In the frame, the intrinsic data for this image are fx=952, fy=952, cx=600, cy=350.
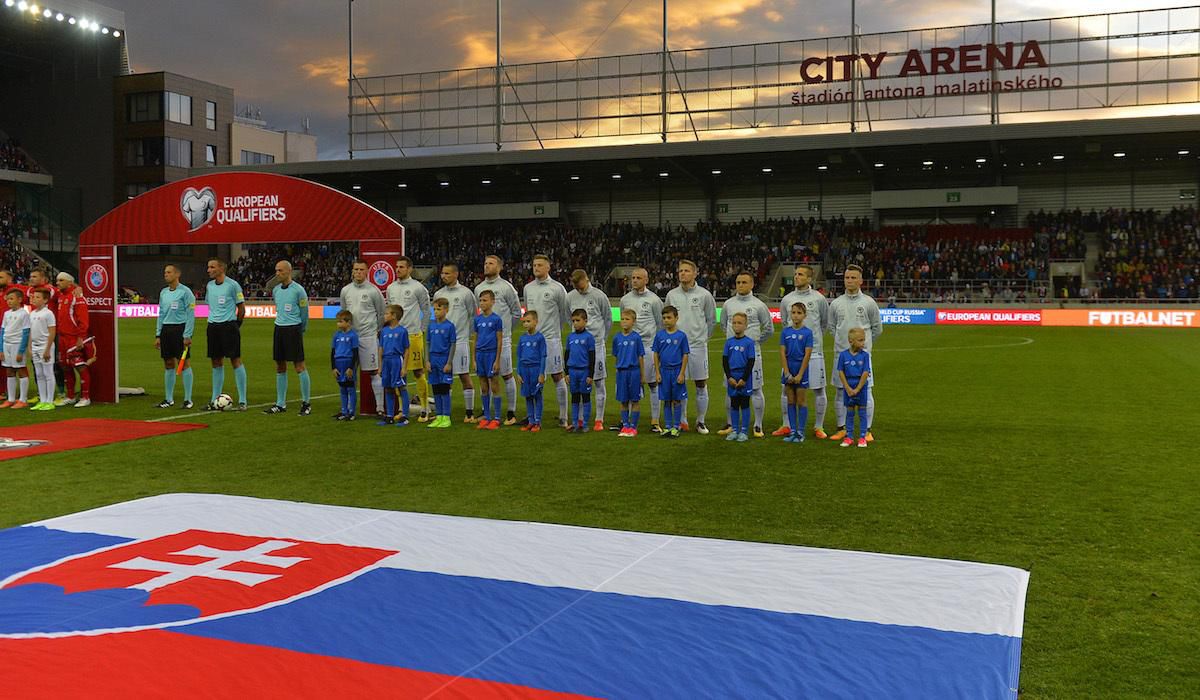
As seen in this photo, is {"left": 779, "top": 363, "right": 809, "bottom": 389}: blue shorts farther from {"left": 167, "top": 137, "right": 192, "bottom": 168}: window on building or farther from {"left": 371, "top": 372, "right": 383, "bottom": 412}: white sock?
{"left": 167, "top": 137, "right": 192, "bottom": 168}: window on building

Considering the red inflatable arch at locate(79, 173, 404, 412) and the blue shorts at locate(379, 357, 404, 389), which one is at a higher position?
the red inflatable arch at locate(79, 173, 404, 412)

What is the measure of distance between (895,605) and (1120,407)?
1082 cm

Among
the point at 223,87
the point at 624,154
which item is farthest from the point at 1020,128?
the point at 223,87

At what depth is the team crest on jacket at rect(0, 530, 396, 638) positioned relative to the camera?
194 inches

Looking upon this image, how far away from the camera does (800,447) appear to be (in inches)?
421

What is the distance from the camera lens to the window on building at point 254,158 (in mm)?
66750

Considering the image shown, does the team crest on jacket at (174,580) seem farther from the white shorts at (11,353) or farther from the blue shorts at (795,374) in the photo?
the white shorts at (11,353)

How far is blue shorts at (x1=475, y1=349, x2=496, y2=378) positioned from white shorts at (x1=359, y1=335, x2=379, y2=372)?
66.7 inches

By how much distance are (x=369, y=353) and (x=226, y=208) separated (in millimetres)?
3838

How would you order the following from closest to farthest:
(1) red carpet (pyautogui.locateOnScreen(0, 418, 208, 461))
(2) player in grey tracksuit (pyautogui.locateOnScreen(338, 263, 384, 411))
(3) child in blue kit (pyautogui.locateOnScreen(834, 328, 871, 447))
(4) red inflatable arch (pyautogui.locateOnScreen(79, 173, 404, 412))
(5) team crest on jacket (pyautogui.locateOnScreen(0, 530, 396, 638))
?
(5) team crest on jacket (pyautogui.locateOnScreen(0, 530, 396, 638)), (1) red carpet (pyautogui.locateOnScreen(0, 418, 208, 461)), (3) child in blue kit (pyautogui.locateOnScreen(834, 328, 871, 447)), (2) player in grey tracksuit (pyautogui.locateOnScreen(338, 263, 384, 411)), (4) red inflatable arch (pyautogui.locateOnScreen(79, 173, 404, 412))

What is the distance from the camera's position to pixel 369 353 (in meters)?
13.0

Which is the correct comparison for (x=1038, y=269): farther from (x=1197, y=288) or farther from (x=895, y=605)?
(x=895, y=605)

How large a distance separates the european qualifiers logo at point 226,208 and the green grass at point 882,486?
298cm

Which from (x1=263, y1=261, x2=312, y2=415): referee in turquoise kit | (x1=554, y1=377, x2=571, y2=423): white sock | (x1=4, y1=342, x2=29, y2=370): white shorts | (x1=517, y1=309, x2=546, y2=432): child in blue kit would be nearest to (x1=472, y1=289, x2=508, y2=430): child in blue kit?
(x1=517, y1=309, x2=546, y2=432): child in blue kit
